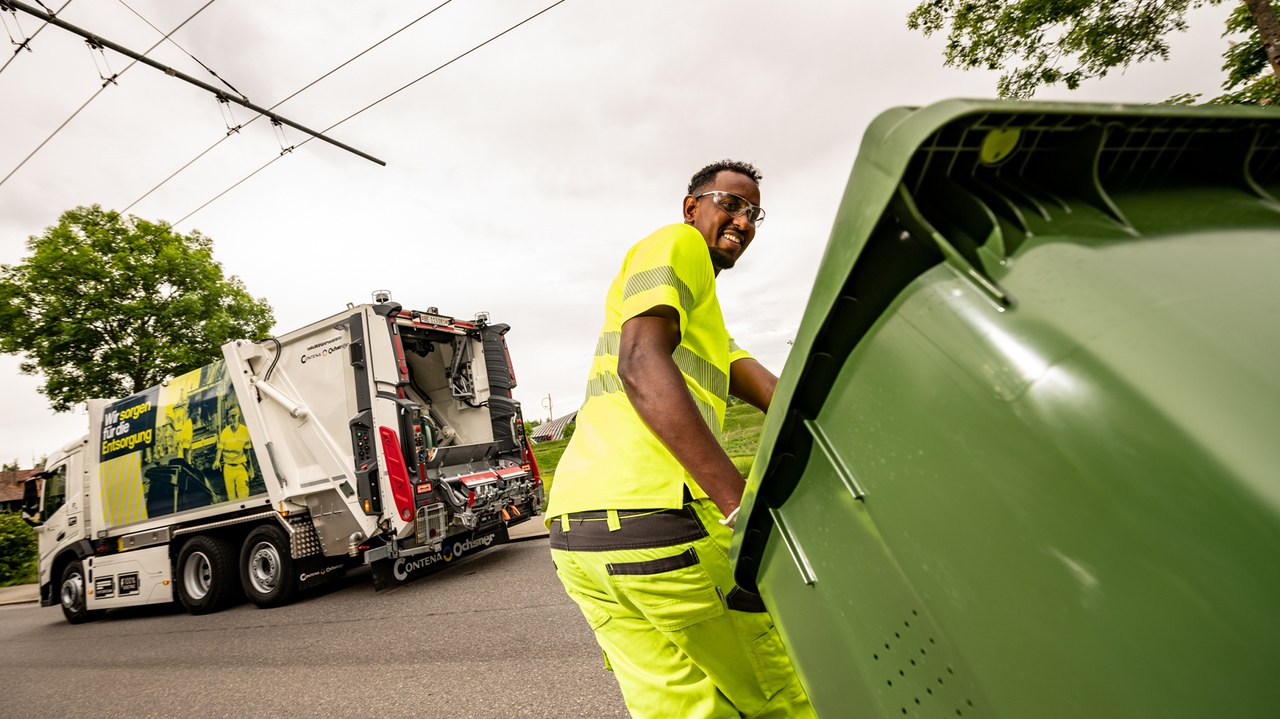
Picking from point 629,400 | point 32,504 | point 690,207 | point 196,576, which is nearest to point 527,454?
point 196,576

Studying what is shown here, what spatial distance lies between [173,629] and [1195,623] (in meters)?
8.62

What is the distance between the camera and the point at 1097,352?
0.61 metres

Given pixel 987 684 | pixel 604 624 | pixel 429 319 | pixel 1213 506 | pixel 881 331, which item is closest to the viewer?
pixel 1213 506

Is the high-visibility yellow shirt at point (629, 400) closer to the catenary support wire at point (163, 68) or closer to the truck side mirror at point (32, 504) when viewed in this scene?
the catenary support wire at point (163, 68)

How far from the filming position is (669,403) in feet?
4.25

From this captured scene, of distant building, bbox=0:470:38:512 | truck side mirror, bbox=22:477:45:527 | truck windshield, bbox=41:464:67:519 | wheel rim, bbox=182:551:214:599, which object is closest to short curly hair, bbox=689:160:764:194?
wheel rim, bbox=182:551:214:599

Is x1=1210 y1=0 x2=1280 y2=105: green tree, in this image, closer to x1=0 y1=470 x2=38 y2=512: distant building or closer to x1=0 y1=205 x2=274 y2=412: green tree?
x1=0 y1=205 x2=274 y2=412: green tree

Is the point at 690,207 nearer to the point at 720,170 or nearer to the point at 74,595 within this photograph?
the point at 720,170

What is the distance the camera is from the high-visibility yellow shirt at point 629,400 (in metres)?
1.38

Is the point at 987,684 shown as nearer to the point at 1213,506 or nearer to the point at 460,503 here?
the point at 1213,506

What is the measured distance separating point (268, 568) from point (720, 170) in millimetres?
7311

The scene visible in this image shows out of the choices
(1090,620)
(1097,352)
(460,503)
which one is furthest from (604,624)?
(460,503)

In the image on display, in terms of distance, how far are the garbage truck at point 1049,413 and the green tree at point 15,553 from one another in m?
23.5

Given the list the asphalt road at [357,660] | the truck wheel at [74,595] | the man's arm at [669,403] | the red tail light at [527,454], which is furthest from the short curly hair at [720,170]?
the truck wheel at [74,595]
